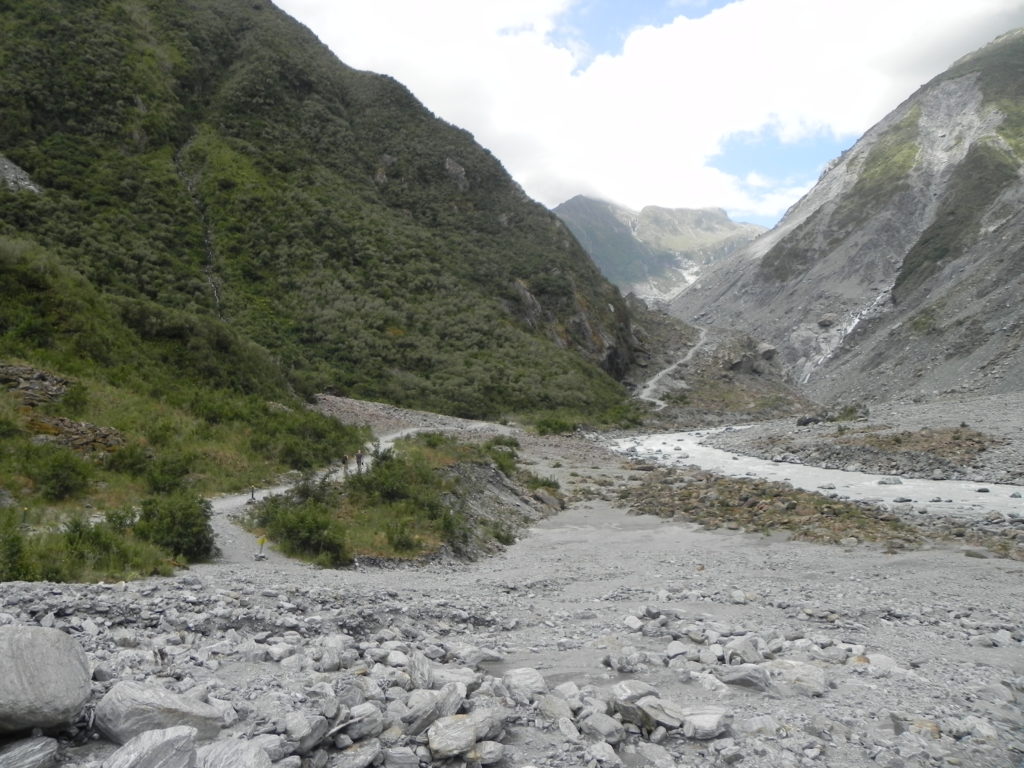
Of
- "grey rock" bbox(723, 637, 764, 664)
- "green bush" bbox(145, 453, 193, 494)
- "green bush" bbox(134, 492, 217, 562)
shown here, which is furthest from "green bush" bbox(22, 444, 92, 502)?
"grey rock" bbox(723, 637, 764, 664)

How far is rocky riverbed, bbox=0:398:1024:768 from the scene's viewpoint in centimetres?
432

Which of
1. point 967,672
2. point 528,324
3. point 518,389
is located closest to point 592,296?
point 528,324

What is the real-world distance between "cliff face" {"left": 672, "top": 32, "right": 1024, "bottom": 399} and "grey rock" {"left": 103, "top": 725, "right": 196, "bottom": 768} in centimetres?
6041

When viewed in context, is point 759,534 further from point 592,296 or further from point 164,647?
point 592,296

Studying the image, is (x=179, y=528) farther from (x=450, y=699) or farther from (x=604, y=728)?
(x=604, y=728)

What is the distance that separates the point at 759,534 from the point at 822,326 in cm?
9034

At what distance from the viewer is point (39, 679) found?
3.95 meters

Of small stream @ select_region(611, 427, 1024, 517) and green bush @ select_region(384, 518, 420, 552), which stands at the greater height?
green bush @ select_region(384, 518, 420, 552)

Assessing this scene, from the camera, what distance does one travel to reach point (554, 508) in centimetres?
2272

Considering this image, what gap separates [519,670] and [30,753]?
4.05m

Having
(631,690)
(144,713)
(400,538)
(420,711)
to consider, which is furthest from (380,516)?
(144,713)

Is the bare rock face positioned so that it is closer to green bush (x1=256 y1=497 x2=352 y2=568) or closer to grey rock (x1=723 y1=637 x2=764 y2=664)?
grey rock (x1=723 y1=637 x2=764 y2=664)

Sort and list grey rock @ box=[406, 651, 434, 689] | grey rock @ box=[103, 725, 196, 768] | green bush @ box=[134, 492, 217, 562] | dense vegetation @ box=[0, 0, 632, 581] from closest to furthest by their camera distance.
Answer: grey rock @ box=[103, 725, 196, 768] < grey rock @ box=[406, 651, 434, 689] < green bush @ box=[134, 492, 217, 562] < dense vegetation @ box=[0, 0, 632, 581]

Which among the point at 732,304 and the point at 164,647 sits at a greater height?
the point at 732,304
